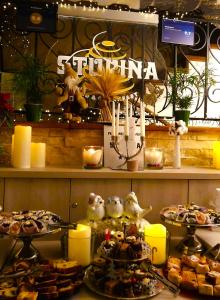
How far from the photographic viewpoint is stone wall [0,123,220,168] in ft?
8.44

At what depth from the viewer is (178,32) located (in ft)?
9.68

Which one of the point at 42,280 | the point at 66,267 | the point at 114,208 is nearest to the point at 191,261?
the point at 114,208

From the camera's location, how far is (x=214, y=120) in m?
2.94

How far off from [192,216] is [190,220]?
1.2 inches

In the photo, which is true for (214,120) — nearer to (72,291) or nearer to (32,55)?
(32,55)

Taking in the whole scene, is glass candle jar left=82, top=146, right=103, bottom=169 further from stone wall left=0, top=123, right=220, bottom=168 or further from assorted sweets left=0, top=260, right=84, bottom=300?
assorted sweets left=0, top=260, right=84, bottom=300

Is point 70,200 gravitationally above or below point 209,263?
above

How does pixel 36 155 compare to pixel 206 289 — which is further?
pixel 36 155

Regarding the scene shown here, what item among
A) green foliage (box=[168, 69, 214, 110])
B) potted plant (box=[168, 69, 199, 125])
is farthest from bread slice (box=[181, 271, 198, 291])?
green foliage (box=[168, 69, 214, 110])

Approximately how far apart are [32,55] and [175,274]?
81.2 inches

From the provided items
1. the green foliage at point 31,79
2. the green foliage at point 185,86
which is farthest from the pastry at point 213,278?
the green foliage at point 31,79

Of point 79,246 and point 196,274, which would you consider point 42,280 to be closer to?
point 79,246

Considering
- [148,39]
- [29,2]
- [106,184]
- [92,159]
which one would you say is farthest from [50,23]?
[106,184]

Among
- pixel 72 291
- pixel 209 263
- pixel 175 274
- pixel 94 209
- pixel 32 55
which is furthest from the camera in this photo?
pixel 32 55
